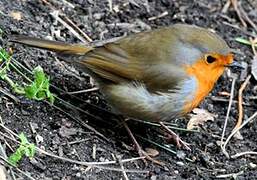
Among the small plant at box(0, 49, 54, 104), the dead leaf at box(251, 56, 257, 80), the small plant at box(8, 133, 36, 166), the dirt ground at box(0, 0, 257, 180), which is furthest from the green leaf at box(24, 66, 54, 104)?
the dead leaf at box(251, 56, 257, 80)

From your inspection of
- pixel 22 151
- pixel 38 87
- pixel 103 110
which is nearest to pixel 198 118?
pixel 103 110

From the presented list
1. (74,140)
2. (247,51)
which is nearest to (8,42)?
(74,140)

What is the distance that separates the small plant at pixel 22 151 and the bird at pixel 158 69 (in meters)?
0.92

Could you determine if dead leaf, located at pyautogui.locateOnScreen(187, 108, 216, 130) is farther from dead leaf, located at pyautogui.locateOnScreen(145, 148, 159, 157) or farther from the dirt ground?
dead leaf, located at pyautogui.locateOnScreen(145, 148, 159, 157)

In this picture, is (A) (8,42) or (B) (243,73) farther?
(B) (243,73)

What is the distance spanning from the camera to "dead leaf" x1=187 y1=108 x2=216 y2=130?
5.05m

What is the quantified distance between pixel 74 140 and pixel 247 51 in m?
2.16

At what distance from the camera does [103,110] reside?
4.92m

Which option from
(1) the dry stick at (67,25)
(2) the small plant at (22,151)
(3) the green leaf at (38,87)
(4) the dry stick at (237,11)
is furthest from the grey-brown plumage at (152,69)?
(4) the dry stick at (237,11)

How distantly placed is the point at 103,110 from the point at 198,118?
2.45ft

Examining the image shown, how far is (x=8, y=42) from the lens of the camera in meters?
4.89

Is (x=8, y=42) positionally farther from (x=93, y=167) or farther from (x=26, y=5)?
(x=93, y=167)

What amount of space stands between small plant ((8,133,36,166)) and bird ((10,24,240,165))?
92 centimetres

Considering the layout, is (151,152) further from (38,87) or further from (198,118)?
(38,87)
